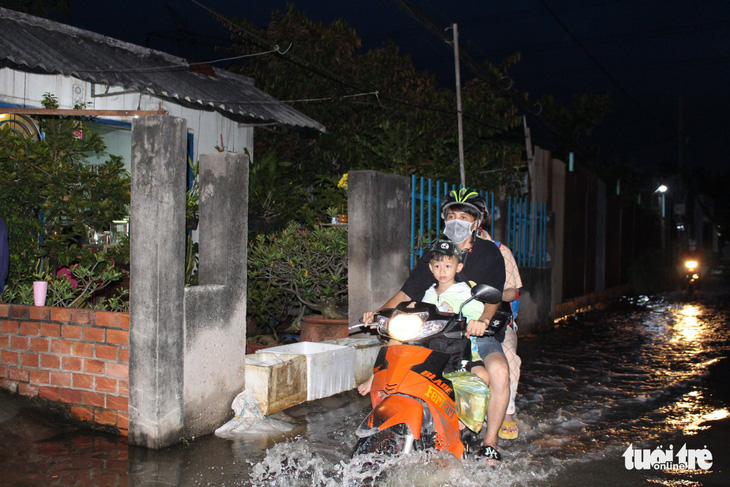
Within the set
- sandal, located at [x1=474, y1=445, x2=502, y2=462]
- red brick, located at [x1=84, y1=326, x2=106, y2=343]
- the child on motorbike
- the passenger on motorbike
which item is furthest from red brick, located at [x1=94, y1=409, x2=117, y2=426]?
sandal, located at [x1=474, y1=445, x2=502, y2=462]

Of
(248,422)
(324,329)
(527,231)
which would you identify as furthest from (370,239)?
(527,231)

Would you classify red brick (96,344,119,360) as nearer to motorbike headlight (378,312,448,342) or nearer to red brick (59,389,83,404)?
red brick (59,389,83,404)

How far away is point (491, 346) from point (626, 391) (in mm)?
2981

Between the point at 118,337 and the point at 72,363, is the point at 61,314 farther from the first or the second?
the point at 118,337

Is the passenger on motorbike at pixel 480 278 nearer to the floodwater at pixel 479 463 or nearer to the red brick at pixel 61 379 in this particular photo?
the floodwater at pixel 479 463

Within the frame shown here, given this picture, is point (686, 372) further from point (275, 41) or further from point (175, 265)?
point (275, 41)

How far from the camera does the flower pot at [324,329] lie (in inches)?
281

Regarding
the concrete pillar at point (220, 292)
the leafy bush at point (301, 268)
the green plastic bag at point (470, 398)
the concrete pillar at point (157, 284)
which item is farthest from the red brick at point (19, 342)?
the green plastic bag at point (470, 398)

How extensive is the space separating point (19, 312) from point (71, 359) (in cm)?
66

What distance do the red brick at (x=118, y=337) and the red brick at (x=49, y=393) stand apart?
68cm

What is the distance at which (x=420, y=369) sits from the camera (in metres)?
3.84

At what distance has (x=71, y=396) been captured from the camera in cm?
504

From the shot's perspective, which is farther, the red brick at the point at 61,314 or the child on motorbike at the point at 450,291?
the red brick at the point at 61,314

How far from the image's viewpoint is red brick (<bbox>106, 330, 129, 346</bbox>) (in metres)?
4.78
